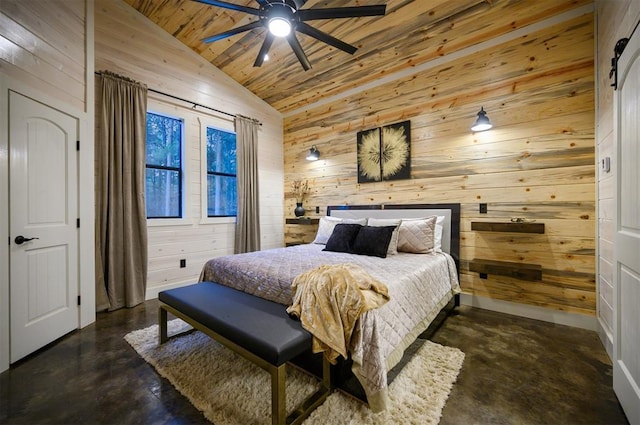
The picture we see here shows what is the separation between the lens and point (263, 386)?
171 cm

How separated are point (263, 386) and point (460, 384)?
4.21 feet

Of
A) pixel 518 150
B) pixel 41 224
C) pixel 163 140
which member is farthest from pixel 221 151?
pixel 518 150

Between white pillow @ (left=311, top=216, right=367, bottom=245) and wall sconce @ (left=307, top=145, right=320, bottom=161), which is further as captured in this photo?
wall sconce @ (left=307, top=145, right=320, bottom=161)

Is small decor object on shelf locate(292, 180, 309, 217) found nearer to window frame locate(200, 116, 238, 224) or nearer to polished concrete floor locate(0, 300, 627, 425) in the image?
window frame locate(200, 116, 238, 224)

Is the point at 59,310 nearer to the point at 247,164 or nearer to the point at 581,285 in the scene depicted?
the point at 247,164

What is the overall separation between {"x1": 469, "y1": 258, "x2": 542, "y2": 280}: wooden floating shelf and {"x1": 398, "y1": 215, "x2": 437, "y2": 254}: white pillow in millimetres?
531

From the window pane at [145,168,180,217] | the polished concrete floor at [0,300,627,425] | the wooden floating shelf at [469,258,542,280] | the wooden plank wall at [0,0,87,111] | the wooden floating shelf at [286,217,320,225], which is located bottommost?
the polished concrete floor at [0,300,627,425]

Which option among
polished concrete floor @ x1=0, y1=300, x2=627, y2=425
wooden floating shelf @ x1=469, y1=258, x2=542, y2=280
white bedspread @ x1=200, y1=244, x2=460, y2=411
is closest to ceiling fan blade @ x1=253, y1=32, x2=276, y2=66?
white bedspread @ x1=200, y1=244, x2=460, y2=411

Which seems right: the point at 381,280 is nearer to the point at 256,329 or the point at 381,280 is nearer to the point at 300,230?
the point at 256,329

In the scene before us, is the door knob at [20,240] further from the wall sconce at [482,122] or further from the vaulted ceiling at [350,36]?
the wall sconce at [482,122]

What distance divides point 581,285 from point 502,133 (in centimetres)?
168

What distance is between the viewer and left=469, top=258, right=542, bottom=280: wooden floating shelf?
2533mm

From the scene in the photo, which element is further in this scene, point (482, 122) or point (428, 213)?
point (428, 213)

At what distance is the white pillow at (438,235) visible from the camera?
297cm
